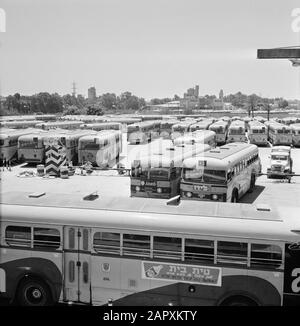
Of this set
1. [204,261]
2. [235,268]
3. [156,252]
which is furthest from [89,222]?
[235,268]

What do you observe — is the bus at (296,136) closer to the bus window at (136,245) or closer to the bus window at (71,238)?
the bus window at (136,245)

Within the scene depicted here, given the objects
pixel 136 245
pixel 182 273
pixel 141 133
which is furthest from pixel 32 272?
pixel 141 133

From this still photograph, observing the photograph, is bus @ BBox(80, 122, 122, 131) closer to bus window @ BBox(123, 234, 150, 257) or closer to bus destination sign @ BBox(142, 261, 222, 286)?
bus window @ BBox(123, 234, 150, 257)

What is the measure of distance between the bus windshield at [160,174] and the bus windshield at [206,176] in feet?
3.73

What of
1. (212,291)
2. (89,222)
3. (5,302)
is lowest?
(5,302)

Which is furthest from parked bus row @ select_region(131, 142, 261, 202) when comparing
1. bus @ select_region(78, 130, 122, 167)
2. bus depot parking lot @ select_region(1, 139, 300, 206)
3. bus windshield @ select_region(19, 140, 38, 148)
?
bus windshield @ select_region(19, 140, 38, 148)

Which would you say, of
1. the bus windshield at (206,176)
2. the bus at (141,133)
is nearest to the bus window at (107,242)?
the bus windshield at (206,176)

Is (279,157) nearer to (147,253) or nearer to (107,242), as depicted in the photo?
(147,253)

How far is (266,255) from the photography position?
8.12 m

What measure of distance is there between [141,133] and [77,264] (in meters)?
40.9

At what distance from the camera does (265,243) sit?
810cm

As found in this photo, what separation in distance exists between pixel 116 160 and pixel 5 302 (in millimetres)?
25533

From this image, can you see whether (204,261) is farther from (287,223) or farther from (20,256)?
(20,256)

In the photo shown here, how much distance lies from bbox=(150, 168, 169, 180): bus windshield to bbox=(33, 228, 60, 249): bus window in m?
8.47
